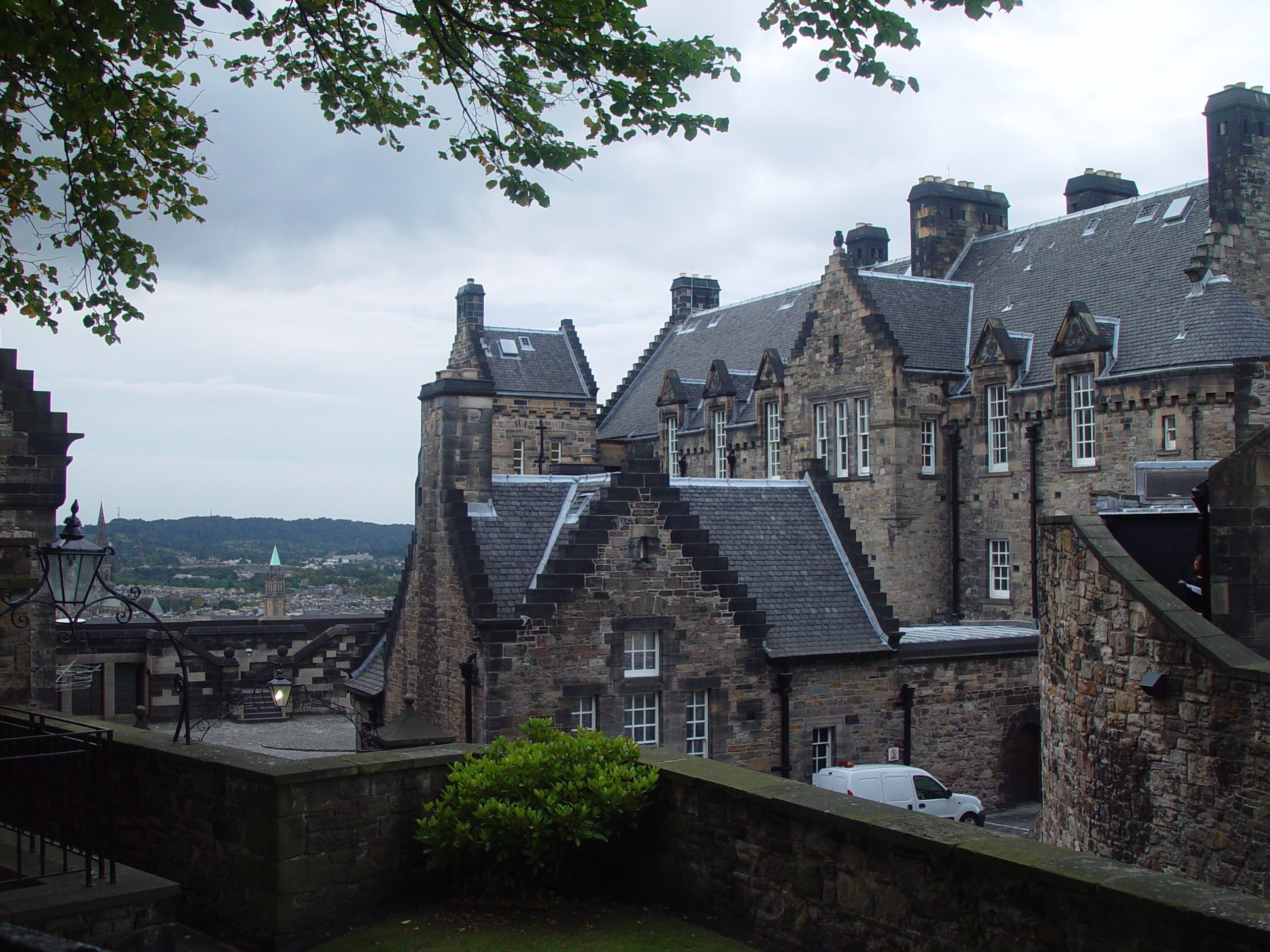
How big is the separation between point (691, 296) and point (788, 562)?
1262 inches

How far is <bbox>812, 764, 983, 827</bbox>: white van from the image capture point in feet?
65.6

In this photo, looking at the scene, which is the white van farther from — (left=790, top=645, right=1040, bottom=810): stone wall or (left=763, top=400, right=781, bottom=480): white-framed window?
(left=763, top=400, right=781, bottom=480): white-framed window

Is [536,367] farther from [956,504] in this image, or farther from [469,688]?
[469,688]

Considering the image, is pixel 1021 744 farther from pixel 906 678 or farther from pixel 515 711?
pixel 515 711

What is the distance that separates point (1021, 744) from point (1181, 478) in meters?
8.66

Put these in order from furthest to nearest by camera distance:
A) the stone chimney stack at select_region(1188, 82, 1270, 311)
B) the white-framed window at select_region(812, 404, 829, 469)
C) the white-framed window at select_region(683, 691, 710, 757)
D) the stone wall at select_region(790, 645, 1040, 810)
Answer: the white-framed window at select_region(812, 404, 829, 469) < the stone chimney stack at select_region(1188, 82, 1270, 311) < the stone wall at select_region(790, 645, 1040, 810) < the white-framed window at select_region(683, 691, 710, 757)

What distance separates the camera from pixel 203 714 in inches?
1116

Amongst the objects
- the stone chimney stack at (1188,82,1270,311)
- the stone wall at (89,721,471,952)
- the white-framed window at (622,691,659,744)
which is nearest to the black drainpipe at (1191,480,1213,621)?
the stone wall at (89,721,471,952)

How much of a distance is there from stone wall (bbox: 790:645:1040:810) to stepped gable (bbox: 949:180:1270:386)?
28.5ft

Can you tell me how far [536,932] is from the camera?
332 inches

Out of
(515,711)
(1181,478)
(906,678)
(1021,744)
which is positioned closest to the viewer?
(1181,478)

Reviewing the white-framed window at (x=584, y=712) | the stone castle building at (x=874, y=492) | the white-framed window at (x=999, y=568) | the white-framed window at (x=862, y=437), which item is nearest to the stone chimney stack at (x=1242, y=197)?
the stone castle building at (x=874, y=492)

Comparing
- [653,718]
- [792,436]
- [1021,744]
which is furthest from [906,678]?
[792,436]

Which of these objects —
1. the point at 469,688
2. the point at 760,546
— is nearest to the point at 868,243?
the point at 760,546
